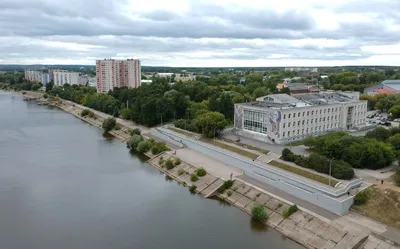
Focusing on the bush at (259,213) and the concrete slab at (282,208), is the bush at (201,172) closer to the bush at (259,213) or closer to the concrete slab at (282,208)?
the bush at (259,213)

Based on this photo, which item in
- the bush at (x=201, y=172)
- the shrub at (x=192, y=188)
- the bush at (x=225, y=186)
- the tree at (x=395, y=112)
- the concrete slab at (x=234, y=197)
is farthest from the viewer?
the tree at (x=395, y=112)

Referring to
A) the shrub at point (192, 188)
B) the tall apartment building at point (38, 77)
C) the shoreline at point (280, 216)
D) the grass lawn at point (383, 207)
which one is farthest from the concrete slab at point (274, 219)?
the tall apartment building at point (38, 77)

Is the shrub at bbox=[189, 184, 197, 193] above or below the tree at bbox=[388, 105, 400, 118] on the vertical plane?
below

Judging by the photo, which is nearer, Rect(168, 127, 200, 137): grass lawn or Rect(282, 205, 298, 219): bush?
Rect(282, 205, 298, 219): bush

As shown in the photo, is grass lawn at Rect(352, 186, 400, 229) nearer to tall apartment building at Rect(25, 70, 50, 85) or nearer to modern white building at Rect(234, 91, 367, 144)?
modern white building at Rect(234, 91, 367, 144)

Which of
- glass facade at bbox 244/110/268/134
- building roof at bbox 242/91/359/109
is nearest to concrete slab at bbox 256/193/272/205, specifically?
glass facade at bbox 244/110/268/134

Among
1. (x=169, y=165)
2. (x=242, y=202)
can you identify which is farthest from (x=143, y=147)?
(x=242, y=202)
